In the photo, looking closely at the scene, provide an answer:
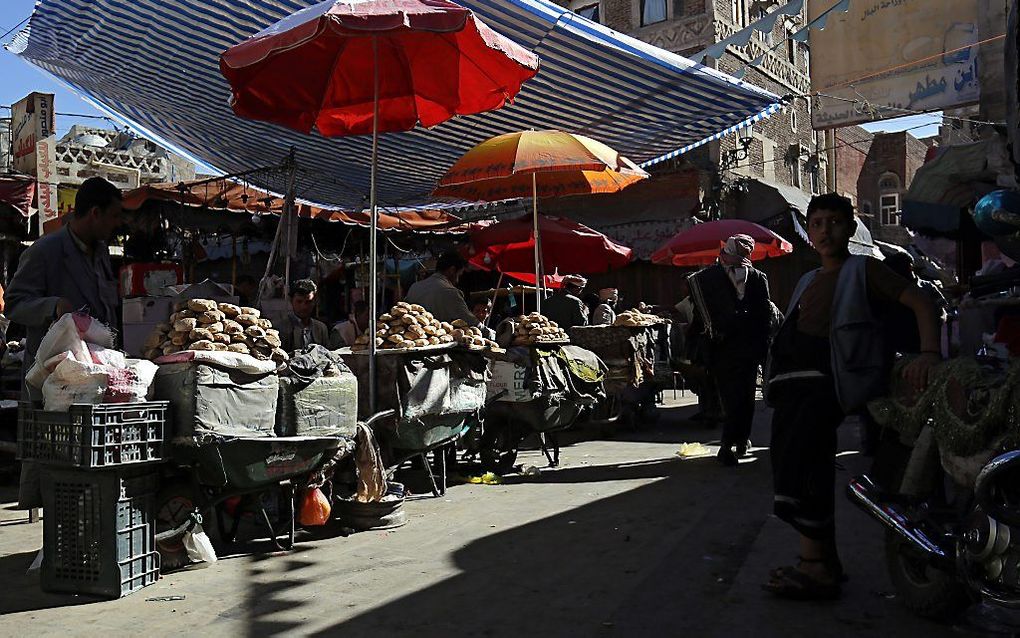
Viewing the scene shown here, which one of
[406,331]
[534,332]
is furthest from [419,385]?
[534,332]

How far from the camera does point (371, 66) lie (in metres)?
6.88

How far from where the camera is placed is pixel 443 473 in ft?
22.5

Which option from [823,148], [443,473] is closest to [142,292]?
[443,473]

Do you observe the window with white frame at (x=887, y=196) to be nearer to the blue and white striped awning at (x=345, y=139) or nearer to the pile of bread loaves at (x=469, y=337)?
the blue and white striped awning at (x=345, y=139)

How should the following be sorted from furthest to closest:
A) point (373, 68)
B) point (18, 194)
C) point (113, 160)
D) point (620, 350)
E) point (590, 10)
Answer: point (590, 10)
point (113, 160)
point (18, 194)
point (620, 350)
point (373, 68)

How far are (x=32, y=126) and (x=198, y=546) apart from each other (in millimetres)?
14229

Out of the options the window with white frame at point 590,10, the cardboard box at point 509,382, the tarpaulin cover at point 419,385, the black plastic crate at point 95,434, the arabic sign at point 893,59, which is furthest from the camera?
the window with white frame at point 590,10

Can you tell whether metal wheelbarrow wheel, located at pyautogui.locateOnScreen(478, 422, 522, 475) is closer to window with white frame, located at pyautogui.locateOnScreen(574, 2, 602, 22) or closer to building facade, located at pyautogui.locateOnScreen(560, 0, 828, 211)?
building facade, located at pyautogui.locateOnScreen(560, 0, 828, 211)

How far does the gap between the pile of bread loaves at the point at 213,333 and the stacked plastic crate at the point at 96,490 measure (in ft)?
1.45

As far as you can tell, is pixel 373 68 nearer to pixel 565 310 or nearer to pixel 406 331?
pixel 406 331

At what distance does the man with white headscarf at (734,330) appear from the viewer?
7852 millimetres

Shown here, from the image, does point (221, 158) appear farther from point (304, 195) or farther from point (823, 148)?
point (823, 148)

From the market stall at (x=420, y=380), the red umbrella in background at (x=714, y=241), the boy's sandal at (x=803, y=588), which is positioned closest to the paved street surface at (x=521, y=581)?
the boy's sandal at (x=803, y=588)

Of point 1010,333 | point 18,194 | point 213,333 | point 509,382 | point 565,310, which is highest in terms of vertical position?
point 18,194
